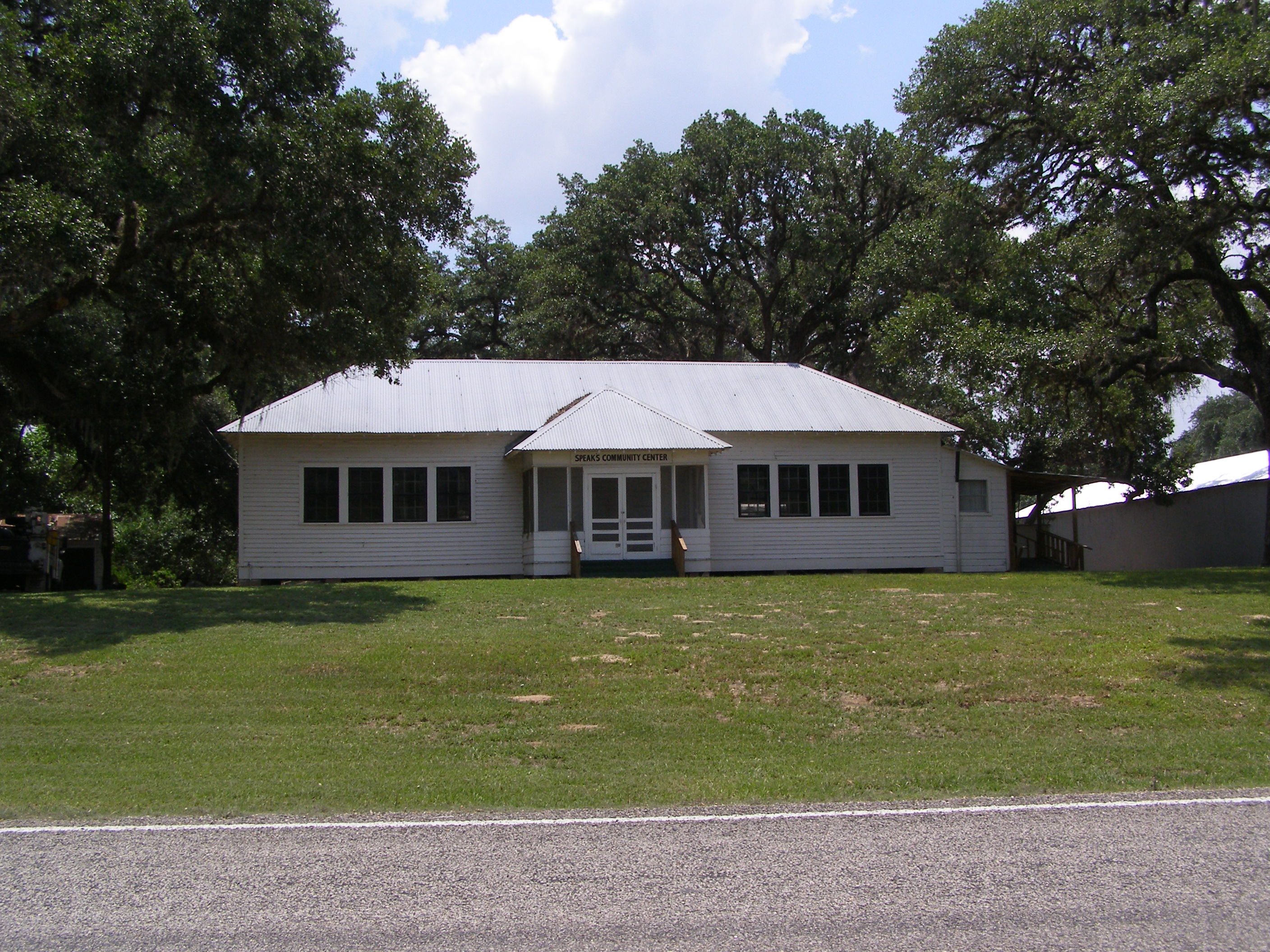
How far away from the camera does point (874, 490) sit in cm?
2536

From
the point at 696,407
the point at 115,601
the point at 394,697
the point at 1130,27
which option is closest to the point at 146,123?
the point at 115,601

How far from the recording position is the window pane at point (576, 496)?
23031 millimetres

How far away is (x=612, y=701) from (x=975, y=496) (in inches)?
699

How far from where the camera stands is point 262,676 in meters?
11.4

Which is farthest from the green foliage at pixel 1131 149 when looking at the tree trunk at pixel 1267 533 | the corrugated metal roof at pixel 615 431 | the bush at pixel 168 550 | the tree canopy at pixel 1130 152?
the bush at pixel 168 550

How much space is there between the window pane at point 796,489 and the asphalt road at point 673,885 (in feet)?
58.6

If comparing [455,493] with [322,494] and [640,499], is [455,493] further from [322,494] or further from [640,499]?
[640,499]

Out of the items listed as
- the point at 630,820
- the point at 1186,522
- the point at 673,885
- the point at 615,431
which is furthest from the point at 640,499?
the point at 1186,522

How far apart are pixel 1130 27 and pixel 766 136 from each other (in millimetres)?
17392

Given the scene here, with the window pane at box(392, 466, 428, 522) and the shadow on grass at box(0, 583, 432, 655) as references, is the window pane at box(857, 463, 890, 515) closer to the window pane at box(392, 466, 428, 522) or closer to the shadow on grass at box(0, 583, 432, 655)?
the window pane at box(392, 466, 428, 522)

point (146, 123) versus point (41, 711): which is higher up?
point (146, 123)

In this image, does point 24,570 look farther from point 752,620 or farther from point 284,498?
point 752,620

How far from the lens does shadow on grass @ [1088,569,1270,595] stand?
17.6 metres

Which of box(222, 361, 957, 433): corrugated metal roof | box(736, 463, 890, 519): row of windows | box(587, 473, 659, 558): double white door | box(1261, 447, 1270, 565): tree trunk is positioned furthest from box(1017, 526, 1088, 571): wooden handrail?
box(587, 473, 659, 558): double white door
